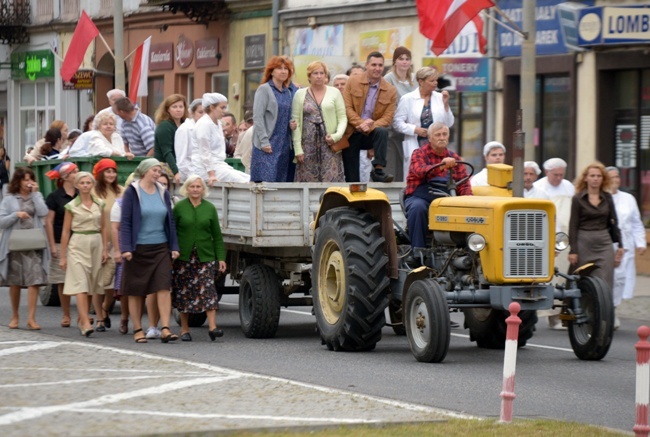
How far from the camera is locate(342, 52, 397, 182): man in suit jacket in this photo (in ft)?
55.6

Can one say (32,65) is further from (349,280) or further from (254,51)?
(349,280)

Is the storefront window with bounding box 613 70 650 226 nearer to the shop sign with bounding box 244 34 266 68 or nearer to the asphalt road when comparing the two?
the asphalt road

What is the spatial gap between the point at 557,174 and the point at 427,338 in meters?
5.32

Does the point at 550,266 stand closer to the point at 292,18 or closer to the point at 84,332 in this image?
the point at 84,332

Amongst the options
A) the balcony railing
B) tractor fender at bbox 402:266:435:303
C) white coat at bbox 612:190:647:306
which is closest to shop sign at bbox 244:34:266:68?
the balcony railing

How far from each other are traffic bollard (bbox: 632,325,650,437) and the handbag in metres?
9.23

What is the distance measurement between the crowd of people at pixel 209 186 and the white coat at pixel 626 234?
0.10 feet

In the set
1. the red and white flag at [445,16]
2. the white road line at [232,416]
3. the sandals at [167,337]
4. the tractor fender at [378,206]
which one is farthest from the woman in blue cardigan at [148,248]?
the red and white flag at [445,16]

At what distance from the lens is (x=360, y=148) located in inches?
676

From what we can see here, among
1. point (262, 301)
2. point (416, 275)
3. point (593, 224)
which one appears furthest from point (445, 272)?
point (593, 224)

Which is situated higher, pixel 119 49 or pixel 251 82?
pixel 119 49

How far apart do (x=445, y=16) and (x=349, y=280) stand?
997cm

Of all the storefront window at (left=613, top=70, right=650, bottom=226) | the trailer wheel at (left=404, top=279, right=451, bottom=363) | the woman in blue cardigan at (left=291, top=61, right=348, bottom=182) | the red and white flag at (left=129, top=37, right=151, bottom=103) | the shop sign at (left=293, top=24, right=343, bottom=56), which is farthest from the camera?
the shop sign at (left=293, top=24, right=343, bottom=56)

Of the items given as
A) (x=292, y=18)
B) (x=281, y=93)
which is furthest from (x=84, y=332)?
(x=292, y=18)
